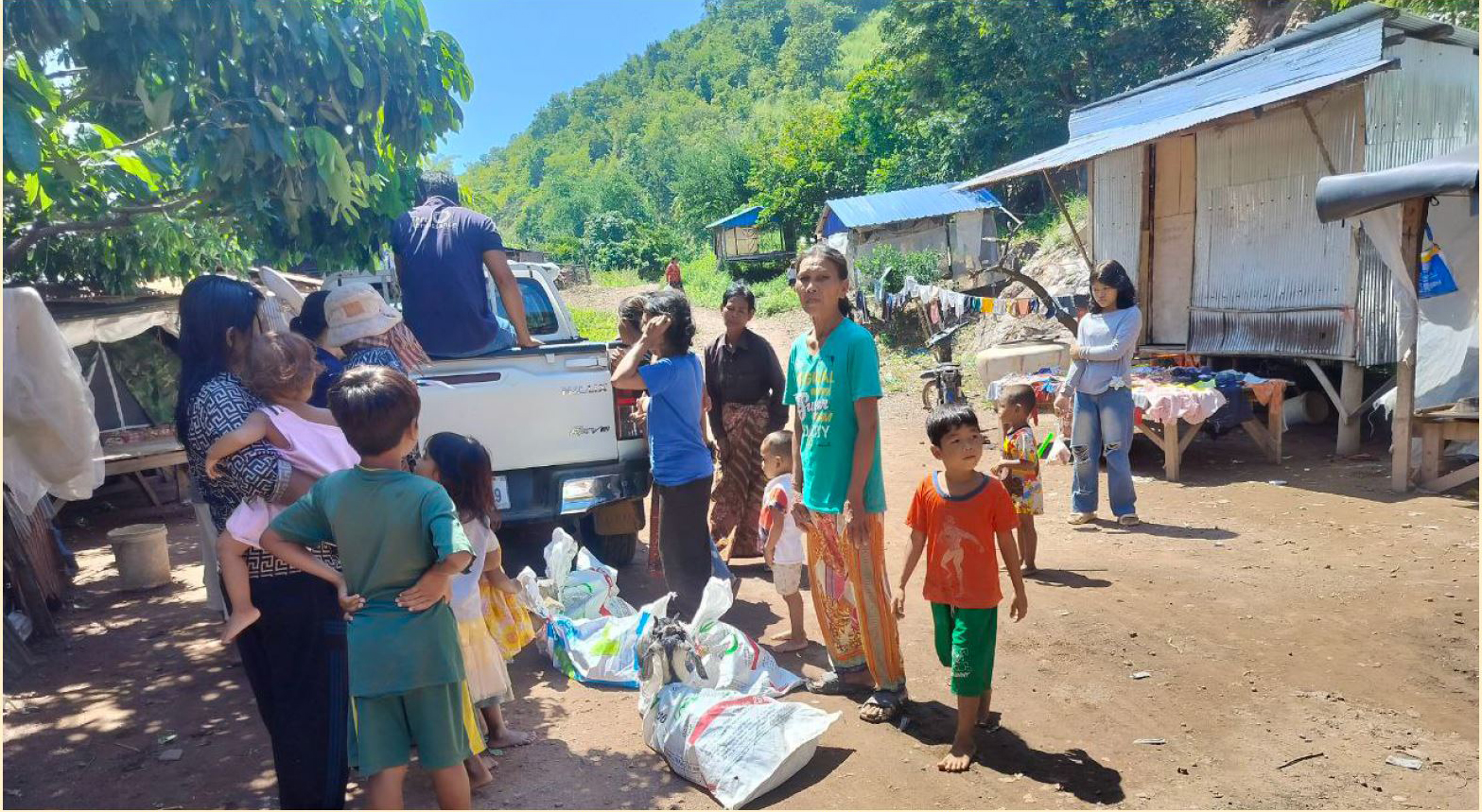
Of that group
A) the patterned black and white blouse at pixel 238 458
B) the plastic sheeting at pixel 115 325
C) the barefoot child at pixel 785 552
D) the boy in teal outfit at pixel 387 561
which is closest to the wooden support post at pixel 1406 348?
the barefoot child at pixel 785 552

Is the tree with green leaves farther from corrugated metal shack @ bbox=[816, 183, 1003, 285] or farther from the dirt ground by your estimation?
corrugated metal shack @ bbox=[816, 183, 1003, 285]

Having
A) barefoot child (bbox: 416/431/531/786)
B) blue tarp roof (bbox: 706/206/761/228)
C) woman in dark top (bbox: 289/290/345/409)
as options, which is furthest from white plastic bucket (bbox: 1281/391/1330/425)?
blue tarp roof (bbox: 706/206/761/228)

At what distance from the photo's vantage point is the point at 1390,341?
8258 mm

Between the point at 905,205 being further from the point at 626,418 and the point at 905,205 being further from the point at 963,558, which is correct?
the point at 963,558

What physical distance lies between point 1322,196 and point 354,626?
651cm

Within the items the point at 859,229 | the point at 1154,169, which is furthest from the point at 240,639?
the point at 859,229

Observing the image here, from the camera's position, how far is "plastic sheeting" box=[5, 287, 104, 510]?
3.63 meters

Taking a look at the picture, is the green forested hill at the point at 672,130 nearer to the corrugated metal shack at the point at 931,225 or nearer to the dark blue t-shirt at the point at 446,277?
the corrugated metal shack at the point at 931,225

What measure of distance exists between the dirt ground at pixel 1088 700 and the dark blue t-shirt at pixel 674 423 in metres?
0.96

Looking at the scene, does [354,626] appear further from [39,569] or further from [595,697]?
[39,569]

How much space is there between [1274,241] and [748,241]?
30249 millimetres

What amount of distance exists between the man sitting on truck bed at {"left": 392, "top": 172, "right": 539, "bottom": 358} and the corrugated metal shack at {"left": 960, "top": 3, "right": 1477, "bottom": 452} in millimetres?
5977

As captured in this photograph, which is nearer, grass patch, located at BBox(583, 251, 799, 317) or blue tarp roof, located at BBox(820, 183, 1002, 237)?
blue tarp roof, located at BBox(820, 183, 1002, 237)

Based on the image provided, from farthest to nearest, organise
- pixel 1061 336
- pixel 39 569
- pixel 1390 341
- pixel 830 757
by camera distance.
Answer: pixel 1061 336 → pixel 1390 341 → pixel 39 569 → pixel 830 757
